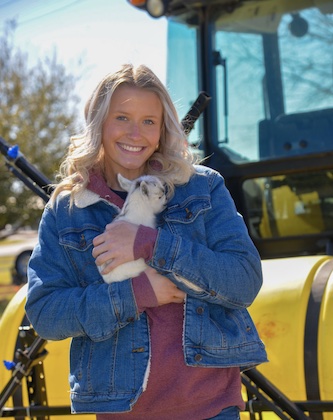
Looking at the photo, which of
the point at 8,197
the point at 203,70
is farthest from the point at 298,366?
the point at 8,197

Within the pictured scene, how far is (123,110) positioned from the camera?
214cm

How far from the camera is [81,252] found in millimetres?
2064

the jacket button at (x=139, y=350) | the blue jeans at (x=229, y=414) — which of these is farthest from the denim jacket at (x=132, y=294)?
the blue jeans at (x=229, y=414)

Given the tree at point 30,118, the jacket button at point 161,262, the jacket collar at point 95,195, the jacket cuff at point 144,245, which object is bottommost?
the jacket button at point 161,262

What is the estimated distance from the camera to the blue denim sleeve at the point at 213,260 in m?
1.95

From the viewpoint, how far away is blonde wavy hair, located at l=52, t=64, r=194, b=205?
2.13m

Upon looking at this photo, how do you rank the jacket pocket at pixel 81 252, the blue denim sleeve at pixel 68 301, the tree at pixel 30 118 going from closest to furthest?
the blue denim sleeve at pixel 68 301
the jacket pocket at pixel 81 252
the tree at pixel 30 118

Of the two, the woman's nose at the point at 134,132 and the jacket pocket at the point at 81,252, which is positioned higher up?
the woman's nose at the point at 134,132

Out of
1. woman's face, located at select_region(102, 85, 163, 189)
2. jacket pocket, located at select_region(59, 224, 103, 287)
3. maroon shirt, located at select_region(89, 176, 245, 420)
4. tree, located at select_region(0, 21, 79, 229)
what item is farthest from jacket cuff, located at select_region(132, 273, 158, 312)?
tree, located at select_region(0, 21, 79, 229)

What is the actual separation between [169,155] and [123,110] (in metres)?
0.18

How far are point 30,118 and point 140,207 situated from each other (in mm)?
13169

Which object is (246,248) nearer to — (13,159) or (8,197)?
(13,159)

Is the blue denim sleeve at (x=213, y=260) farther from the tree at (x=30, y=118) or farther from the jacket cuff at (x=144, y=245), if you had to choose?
the tree at (x=30, y=118)

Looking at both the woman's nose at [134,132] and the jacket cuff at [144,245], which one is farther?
the woman's nose at [134,132]
